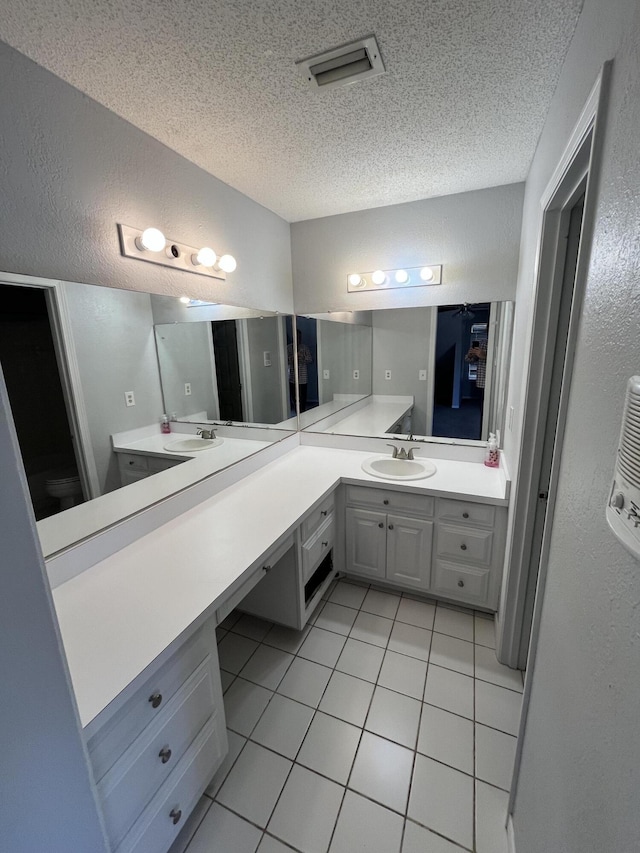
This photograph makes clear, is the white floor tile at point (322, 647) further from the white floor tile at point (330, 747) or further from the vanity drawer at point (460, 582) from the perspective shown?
the vanity drawer at point (460, 582)

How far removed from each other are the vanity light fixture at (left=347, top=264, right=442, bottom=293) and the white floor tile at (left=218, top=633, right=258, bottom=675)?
2190mm

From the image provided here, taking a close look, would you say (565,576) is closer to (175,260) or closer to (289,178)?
(175,260)

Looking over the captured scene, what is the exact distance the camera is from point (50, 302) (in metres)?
1.13

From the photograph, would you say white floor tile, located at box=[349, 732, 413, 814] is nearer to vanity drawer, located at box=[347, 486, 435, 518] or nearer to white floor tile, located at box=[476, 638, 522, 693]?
white floor tile, located at box=[476, 638, 522, 693]

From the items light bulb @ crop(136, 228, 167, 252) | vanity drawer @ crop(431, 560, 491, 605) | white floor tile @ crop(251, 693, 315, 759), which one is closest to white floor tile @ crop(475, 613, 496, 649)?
vanity drawer @ crop(431, 560, 491, 605)

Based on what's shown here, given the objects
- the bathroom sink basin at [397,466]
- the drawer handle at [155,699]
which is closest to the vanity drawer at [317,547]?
the bathroom sink basin at [397,466]

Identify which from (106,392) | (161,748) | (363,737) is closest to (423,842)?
(363,737)

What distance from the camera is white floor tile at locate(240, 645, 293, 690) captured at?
5.35 ft

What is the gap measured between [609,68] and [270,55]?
0.89 m

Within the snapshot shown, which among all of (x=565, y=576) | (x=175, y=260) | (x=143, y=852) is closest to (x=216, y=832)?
(x=143, y=852)

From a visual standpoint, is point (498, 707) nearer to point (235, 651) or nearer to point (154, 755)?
point (235, 651)

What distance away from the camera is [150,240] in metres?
1.39

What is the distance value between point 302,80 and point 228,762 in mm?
2402

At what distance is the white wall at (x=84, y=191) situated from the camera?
3.31ft
